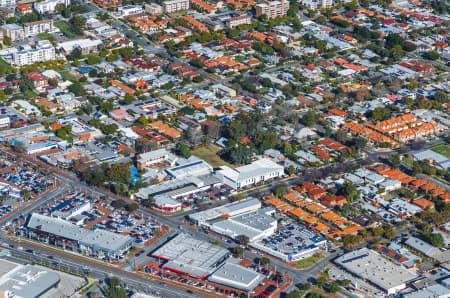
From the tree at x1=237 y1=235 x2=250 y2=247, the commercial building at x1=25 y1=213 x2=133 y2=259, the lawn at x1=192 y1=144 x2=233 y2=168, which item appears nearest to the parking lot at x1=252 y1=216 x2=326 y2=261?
the tree at x1=237 y1=235 x2=250 y2=247

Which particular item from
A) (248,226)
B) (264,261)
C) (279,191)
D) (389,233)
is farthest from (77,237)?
(389,233)

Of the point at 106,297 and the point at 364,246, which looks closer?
the point at 106,297

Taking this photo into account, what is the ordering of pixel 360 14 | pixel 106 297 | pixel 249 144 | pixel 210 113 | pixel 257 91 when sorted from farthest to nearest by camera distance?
pixel 360 14
pixel 257 91
pixel 210 113
pixel 249 144
pixel 106 297

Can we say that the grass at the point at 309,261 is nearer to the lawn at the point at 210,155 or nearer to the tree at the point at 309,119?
the lawn at the point at 210,155

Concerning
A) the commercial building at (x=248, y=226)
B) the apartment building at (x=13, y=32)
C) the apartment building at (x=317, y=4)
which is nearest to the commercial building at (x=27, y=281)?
the commercial building at (x=248, y=226)

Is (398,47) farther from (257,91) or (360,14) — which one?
(257,91)

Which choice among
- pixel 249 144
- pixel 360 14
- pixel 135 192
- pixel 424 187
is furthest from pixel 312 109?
pixel 360 14

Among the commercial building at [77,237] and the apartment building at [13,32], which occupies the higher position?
the apartment building at [13,32]
